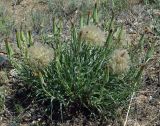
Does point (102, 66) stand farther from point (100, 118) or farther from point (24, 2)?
point (24, 2)

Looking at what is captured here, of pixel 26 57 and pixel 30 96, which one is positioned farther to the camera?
pixel 30 96

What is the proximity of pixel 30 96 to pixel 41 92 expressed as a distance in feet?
0.88

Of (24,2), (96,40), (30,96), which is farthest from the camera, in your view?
(24,2)

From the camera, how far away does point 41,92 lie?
3.25 metres

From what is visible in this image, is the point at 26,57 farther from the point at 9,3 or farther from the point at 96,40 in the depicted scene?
the point at 9,3

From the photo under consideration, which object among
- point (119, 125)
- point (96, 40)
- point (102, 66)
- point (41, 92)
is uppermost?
point (96, 40)

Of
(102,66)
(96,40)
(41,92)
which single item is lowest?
(41,92)

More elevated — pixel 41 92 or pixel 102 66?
pixel 102 66

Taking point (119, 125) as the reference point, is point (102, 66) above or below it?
above

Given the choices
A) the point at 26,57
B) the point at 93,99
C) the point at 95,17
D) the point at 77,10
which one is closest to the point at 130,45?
the point at 95,17

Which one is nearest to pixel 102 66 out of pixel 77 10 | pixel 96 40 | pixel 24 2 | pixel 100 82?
pixel 100 82

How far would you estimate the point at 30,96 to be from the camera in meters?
3.48

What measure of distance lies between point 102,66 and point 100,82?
134mm

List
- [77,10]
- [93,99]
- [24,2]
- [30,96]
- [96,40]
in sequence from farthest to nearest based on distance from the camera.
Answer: [24,2] → [77,10] → [30,96] → [93,99] → [96,40]
